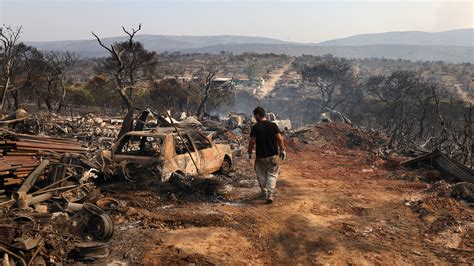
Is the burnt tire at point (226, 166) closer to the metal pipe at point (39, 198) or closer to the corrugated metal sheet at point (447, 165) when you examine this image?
the metal pipe at point (39, 198)

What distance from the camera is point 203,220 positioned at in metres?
7.14

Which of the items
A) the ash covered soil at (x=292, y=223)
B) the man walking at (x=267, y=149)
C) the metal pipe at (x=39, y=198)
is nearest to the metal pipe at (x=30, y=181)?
the metal pipe at (x=39, y=198)

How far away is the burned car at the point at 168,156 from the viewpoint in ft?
28.0

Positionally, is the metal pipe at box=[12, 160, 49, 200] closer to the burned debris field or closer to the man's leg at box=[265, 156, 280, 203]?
the burned debris field

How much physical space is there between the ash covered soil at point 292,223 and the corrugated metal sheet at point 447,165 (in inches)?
28.3

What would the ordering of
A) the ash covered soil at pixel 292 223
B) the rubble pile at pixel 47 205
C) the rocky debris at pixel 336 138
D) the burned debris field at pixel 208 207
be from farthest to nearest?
the rocky debris at pixel 336 138, the ash covered soil at pixel 292 223, the burned debris field at pixel 208 207, the rubble pile at pixel 47 205

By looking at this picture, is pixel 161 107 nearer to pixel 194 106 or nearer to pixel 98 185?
pixel 194 106

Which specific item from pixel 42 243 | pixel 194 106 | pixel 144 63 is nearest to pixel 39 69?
pixel 144 63

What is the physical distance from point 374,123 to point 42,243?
3335cm

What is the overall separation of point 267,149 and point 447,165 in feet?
21.9

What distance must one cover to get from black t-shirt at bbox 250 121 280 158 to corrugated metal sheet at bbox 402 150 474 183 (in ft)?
19.9

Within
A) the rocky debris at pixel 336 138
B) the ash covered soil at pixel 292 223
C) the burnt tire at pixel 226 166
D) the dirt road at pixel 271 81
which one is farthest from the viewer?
the dirt road at pixel 271 81

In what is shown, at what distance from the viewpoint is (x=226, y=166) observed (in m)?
11.5

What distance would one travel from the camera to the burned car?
8.54 metres
